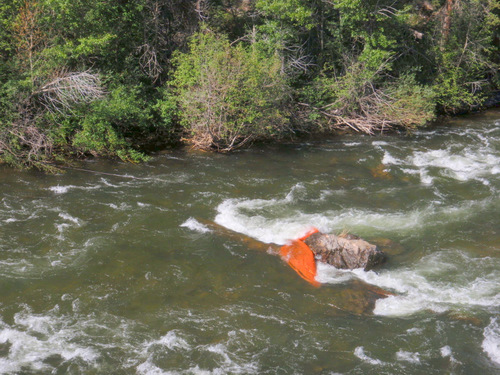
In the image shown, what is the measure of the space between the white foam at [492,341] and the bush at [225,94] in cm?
1065

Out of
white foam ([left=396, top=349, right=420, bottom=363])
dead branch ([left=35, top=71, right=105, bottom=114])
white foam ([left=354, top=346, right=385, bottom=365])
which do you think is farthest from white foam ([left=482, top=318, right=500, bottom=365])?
dead branch ([left=35, top=71, right=105, bottom=114])

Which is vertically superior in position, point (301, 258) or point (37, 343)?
point (301, 258)

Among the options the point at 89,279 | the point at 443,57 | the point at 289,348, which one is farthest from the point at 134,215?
the point at 443,57

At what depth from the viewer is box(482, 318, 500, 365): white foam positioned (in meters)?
9.02

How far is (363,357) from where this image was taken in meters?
9.02

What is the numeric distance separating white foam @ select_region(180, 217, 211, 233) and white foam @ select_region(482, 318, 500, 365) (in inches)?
275

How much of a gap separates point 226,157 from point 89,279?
27.7ft

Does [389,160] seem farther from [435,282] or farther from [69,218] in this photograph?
[69,218]

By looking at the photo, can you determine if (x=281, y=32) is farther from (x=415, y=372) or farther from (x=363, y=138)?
(x=415, y=372)

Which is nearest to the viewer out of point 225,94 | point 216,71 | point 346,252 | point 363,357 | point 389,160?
point 363,357

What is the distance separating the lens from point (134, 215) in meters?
13.8

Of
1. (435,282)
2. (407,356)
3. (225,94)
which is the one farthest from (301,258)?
(225,94)

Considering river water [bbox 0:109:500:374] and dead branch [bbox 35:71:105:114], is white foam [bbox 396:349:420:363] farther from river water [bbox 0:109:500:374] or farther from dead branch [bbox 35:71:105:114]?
dead branch [bbox 35:71:105:114]

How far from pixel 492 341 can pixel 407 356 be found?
5.71 feet
